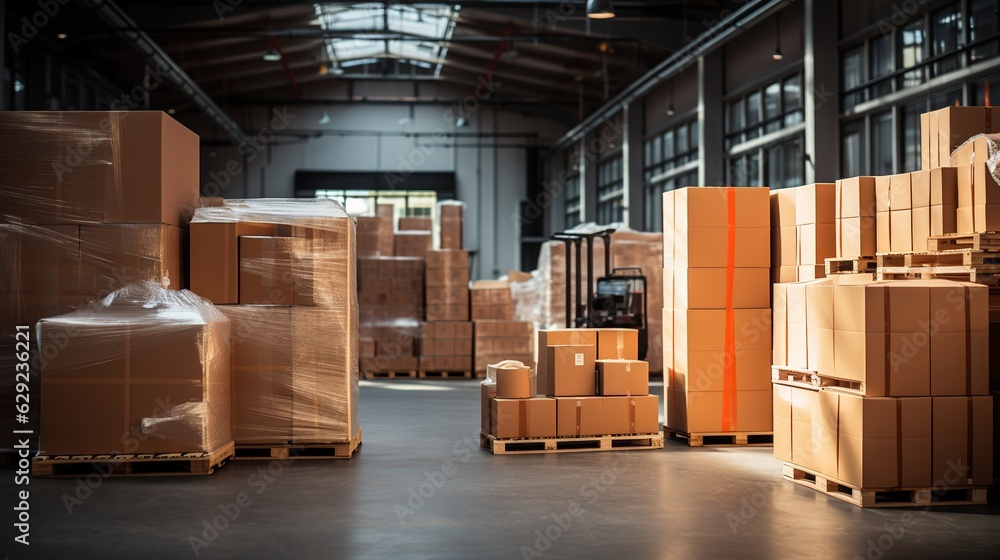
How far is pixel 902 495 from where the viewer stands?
5.68m

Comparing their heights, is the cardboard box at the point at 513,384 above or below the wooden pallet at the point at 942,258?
below

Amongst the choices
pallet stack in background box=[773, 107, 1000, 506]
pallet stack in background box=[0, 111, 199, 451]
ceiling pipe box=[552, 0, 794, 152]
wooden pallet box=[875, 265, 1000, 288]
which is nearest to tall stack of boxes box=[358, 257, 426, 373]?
ceiling pipe box=[552, 0, 794, 152]

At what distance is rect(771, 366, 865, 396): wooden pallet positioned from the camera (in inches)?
227

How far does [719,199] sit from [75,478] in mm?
5353

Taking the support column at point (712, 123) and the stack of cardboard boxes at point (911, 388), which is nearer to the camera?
the stack of cardboard boxes at point (911, 388)

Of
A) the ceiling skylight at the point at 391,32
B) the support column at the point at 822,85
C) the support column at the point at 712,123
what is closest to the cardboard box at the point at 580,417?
the support column at the point at 822,85

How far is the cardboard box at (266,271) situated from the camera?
23.2 ft

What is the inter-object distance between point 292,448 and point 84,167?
2.61m

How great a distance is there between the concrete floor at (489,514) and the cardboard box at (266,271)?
1242mm

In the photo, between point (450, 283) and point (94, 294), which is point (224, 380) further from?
point (450, 283)

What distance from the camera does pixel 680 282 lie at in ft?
26.3

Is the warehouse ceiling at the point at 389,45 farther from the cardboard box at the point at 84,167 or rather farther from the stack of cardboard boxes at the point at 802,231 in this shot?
the cardboard box at the point at 84,167

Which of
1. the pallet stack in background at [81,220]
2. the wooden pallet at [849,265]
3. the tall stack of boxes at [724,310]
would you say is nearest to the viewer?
the pallet stack in background at [81,220]

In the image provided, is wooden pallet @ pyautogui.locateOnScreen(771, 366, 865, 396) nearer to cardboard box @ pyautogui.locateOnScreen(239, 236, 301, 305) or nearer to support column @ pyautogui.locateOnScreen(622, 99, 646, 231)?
cardboard box @ pyautogui.locateOnScreen(239, 236, 301, 305)
